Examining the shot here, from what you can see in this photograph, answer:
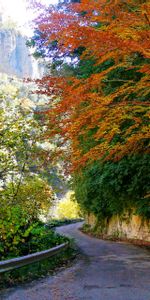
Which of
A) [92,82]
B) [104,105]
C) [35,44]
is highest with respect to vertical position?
[35,44]

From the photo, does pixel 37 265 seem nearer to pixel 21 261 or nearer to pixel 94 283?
pixel 21 261

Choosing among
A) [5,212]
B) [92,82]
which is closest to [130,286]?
[5,212]

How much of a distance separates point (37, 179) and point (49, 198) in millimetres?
818

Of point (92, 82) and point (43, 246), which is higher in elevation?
point (92, 82)

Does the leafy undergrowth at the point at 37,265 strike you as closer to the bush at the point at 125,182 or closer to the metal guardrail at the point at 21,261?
the metal guardrail at the point at 21,261

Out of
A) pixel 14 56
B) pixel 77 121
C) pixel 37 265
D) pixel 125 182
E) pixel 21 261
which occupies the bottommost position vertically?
pixel 37 265

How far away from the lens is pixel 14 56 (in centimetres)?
16000

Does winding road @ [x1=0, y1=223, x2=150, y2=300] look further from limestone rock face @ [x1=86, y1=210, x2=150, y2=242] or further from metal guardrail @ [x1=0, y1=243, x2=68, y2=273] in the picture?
limestone rock face @ [x1=86, y1=210, x2=150, y2=242]

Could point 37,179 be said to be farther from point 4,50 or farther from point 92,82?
point 4,50

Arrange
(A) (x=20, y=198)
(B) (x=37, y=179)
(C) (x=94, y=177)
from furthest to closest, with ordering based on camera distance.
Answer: (C) (x=94, y=177) → (B) (x=37, y=179) → (A) (x=20, y=198)

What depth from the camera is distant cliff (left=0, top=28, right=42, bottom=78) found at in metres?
157

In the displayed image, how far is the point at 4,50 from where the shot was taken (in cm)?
15812

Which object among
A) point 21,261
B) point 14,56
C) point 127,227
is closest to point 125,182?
point 127,227

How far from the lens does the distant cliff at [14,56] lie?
156875 millimetres
